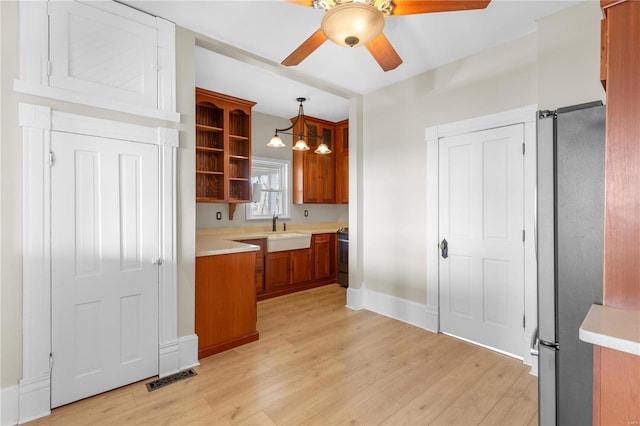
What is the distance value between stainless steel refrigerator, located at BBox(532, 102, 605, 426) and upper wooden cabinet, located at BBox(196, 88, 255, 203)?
149 inches

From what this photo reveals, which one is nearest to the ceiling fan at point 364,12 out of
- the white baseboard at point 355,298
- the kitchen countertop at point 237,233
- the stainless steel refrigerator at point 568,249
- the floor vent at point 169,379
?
the stainless steel refrigerator at point 568,249

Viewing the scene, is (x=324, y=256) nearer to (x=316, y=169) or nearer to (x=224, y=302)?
(x=316, y=169)

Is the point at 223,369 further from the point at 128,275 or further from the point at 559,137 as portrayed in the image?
the point at 559,137

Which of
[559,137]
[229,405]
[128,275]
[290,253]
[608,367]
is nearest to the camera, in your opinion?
[608,367]

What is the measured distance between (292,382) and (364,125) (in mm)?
3130

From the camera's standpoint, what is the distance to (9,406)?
1.87 m

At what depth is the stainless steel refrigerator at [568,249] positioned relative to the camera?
3.84 ft

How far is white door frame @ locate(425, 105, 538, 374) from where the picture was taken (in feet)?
8.64

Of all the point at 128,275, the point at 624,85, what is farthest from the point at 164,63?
the point at 624,85

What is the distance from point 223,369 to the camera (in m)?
2.57

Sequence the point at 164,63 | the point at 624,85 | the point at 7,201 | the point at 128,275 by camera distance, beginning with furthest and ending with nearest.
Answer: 1. the point at 164,63
2. the point at 128,275
3. the point at 7,201
4. the point at 624,85

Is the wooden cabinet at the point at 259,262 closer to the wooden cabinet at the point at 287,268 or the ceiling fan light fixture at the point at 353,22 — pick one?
the wooden cabinet at the point at 287,268

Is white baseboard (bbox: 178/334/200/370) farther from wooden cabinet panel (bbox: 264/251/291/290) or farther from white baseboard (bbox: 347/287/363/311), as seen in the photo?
white baseboard (bbox: 347/287/363/311)

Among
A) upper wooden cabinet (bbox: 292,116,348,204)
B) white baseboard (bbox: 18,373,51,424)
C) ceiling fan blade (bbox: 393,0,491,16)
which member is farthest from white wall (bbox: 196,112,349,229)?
ceiling fan blade (bbox: 393,0,491,16)
